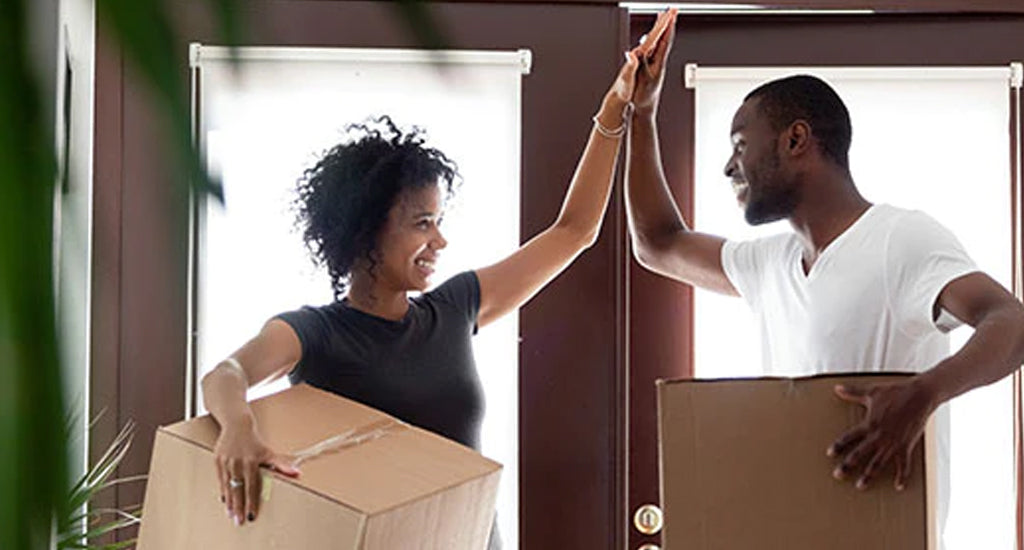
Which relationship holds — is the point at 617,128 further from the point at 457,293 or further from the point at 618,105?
the point at 457,293

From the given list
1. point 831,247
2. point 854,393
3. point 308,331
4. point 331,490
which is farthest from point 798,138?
point 331,490

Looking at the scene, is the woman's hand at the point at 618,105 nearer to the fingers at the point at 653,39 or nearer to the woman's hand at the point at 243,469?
the fingers at the point at 653,39

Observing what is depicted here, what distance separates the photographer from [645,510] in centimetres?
249

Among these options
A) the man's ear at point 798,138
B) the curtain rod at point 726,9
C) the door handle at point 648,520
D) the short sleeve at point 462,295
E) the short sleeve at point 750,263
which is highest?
the curtain rod at point 726,9

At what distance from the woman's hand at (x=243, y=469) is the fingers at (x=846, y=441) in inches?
26.1

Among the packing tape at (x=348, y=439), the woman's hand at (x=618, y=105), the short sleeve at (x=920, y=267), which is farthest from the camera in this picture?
the woman's hand at (x=618, y=105)

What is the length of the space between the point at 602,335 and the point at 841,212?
663 millimetres

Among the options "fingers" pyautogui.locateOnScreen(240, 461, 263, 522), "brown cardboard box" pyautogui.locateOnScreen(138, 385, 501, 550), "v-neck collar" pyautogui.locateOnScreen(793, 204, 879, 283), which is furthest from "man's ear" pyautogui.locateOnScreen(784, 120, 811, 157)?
"fingers" pyautogui.locateOnScreen(240, 461, 263, 522)

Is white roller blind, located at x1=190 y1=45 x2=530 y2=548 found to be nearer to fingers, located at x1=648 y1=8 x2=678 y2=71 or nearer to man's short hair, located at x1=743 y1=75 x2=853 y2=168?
fingers, located at x1=648 y1=8 x2=678 y2=71

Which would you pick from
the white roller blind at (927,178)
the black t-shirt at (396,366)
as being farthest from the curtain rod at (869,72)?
the black t-shirt at (396,366)

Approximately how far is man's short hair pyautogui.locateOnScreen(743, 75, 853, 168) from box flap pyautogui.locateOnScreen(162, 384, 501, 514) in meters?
0.75

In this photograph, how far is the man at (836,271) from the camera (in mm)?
1531

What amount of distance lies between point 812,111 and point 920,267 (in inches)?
14.2

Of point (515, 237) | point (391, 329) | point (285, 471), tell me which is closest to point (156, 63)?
point (285, 471)
